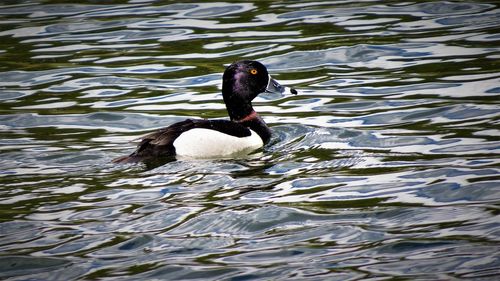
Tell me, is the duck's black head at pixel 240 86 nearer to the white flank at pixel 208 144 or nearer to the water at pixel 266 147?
the water at pixel 266 147

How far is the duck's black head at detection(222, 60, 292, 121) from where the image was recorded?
10.4 metres

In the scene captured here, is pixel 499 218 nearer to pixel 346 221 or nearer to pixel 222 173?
pixel 346 221

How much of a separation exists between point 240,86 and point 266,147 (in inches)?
32.6

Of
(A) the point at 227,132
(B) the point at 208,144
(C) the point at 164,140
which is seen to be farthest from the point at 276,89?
(C) the point at 164,140

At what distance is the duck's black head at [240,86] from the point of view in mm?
10367

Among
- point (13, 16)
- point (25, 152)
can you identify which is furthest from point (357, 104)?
point (13, 16)

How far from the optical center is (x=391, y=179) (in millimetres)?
8070

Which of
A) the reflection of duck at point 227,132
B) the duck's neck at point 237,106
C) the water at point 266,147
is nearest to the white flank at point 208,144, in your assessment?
the reflection of duck at point 227,132

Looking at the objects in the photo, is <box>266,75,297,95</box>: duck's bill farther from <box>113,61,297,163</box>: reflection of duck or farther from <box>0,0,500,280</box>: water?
<box>0,0,500,280</box>: water

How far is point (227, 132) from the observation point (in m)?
9.61

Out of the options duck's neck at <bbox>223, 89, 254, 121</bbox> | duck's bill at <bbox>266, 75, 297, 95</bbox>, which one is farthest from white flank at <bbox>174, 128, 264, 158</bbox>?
duck's bill at <bbox>266, 75, 297, 95</bbox>

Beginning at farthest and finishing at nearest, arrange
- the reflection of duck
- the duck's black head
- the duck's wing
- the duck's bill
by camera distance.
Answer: the duck's bill, the duck's black head, the reflection of duck, the duck's wing

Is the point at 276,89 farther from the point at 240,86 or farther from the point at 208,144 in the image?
the point at 208,144

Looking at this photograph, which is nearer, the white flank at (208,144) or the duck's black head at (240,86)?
the white flank at (208,144)
